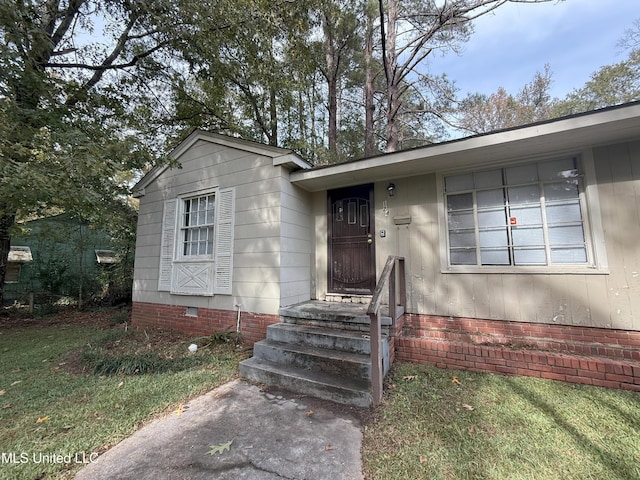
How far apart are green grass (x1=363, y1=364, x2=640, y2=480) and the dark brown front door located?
1.91 metres

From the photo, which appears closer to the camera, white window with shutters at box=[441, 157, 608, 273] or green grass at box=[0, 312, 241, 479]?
green grass at box=[0, 312, 241, 479]

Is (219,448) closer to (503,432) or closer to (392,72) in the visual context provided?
(503,432)

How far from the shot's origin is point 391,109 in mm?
8336

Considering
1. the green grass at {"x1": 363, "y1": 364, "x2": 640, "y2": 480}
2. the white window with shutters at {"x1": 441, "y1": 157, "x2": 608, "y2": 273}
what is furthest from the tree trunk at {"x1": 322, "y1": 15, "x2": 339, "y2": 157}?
the green grass at {"x1": 363, "y1": 364, "x2": 640, "y2": 480}

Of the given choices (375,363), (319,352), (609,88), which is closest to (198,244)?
(319,352)

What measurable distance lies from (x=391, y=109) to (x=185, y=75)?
19.8 ft

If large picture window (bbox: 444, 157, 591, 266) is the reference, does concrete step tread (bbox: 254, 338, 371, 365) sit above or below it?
below

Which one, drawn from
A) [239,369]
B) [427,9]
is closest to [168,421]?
[239,369]

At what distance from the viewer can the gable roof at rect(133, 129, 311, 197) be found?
442 cm

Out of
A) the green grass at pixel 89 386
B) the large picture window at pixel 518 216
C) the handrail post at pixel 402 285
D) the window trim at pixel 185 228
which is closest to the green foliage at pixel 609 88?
the large picture window at pixel 518 216

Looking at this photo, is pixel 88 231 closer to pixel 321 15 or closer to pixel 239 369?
pixel 239 369

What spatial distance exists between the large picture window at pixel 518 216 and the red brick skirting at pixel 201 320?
3.22 m

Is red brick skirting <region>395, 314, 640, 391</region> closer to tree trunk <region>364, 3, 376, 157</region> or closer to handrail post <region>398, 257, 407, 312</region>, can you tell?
handrail post <region>398, 257, 407, 312</region>

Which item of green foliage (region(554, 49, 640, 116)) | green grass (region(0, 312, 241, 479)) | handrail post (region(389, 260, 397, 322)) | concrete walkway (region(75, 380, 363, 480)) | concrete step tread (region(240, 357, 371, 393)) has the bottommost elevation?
concrete walkway (region(75, 380, 363, 480))
